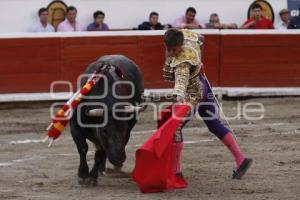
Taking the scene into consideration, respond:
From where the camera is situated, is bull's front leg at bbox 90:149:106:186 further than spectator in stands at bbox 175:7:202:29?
No

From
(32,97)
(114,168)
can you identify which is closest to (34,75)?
(32,97)

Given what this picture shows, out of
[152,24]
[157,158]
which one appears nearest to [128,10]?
[152,24]

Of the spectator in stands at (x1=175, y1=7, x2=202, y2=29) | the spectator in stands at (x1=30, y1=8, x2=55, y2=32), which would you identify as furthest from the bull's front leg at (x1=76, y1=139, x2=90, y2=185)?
the spectator in stands at (x1=175, y1=7, x2=202, y2=29)

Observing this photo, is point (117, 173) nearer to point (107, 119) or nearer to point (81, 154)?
point (81, 154)

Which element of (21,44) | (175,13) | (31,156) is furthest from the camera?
(175,13)

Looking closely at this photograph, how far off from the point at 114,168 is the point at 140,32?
4784 mm

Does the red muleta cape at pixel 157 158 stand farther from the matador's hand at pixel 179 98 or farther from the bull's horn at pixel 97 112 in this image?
the bull's horn at pixel 97 112

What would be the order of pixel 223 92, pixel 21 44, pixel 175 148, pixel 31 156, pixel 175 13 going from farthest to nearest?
pixel 175 13 → pixel 223 92 → pixel 21 44 → pixel 31 156 → pixel 175 148

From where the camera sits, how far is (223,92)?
37.1ft

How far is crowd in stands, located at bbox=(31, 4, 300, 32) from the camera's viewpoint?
37.1 ft

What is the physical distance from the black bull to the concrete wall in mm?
5658

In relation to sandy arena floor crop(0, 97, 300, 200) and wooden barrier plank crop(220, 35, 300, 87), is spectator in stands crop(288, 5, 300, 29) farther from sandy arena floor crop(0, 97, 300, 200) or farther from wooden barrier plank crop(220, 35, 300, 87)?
sandy arena floor crop(0, 97, 300, 200)

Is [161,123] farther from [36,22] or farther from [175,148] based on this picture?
[36,22]

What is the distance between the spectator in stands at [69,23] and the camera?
11312mm
